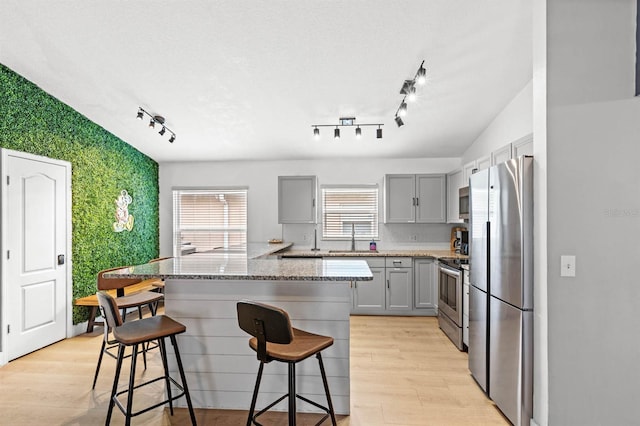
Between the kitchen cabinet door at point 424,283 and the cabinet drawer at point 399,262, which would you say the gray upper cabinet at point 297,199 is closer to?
the cabinet drawer at point 399,262

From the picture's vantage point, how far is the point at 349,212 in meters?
5.80

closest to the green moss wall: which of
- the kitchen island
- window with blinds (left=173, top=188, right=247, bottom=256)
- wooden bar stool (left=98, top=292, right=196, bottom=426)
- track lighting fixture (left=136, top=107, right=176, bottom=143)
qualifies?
window with blinds (left=173, top=188, right=247, bottom=256)

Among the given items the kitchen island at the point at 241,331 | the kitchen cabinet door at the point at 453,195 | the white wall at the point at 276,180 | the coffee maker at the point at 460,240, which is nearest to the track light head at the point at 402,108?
the kitchen cabinet door at the point at 453,195

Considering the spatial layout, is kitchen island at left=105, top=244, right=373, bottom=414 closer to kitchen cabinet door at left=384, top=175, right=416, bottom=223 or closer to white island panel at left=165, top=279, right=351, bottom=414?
white island panel at left=165, top=279, right=351, bottom=414

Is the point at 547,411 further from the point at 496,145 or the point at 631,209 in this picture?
the point at 496,145

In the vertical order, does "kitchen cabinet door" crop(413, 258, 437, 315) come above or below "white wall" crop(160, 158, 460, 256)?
below

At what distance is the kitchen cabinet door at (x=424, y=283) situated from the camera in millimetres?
4898

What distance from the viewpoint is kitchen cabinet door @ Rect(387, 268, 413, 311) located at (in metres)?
4.93

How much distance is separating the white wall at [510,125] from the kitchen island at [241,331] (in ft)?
8.02

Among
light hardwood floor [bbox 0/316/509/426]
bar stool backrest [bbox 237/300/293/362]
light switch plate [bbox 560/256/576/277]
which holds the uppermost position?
light switch plate [bbox 560/256/576/277]

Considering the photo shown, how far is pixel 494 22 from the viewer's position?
2.78m

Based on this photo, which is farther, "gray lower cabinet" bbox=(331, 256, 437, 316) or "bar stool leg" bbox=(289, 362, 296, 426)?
"gray lower cabinet" bbox=(331, 256, 437, 316)

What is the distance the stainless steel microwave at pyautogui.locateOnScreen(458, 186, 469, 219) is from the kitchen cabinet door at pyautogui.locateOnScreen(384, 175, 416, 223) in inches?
30.4

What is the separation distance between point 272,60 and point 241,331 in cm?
240
